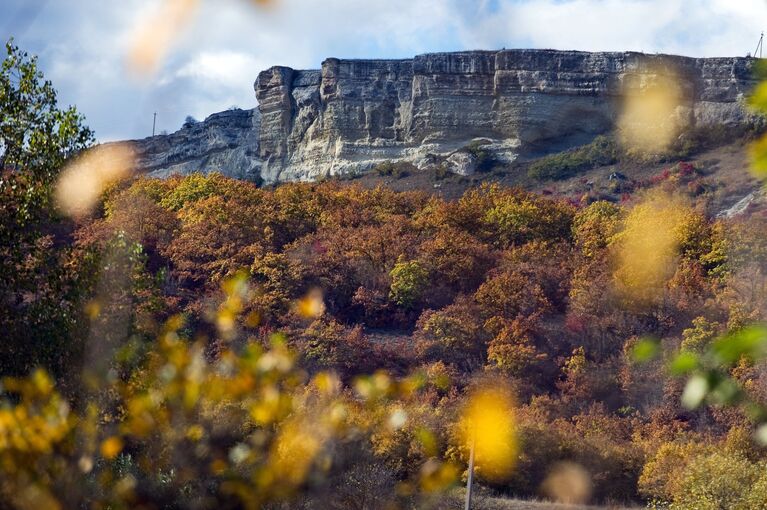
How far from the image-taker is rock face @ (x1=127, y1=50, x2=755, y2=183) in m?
52.8

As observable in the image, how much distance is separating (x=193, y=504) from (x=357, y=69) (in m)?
43.8

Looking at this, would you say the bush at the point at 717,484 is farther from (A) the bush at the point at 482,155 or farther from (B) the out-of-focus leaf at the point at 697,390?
(A) the bush at the point at 482,155

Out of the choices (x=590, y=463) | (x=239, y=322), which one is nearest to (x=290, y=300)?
(x=239, y=322)

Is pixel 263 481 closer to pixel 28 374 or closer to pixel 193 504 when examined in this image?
pixel 28 374

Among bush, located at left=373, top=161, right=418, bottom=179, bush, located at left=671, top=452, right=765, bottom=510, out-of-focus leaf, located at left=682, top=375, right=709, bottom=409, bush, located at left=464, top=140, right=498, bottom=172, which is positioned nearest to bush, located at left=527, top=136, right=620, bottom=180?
bush, located at left=464, top=140, right=498, bottom=172

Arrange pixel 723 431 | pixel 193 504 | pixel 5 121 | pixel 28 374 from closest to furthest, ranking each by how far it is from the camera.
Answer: pixel 28 374, pixel 5 121, pixel 193 504, pixel 723 431

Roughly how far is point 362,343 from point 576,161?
24413mm

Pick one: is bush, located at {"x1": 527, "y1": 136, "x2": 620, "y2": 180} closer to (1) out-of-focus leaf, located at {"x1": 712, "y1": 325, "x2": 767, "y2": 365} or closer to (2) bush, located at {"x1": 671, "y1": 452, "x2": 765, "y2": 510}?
(2) bush, located at {"x1": 671, "y1": 452, "x2": 765, "y2": 510}

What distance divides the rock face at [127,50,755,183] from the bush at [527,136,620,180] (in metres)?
2.02

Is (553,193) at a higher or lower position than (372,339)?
higher

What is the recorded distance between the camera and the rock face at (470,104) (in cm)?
5284

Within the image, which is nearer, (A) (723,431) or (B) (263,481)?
(B) (263,481)

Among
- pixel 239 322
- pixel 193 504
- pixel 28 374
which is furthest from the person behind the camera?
pixel 239 322

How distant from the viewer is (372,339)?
3039cm
